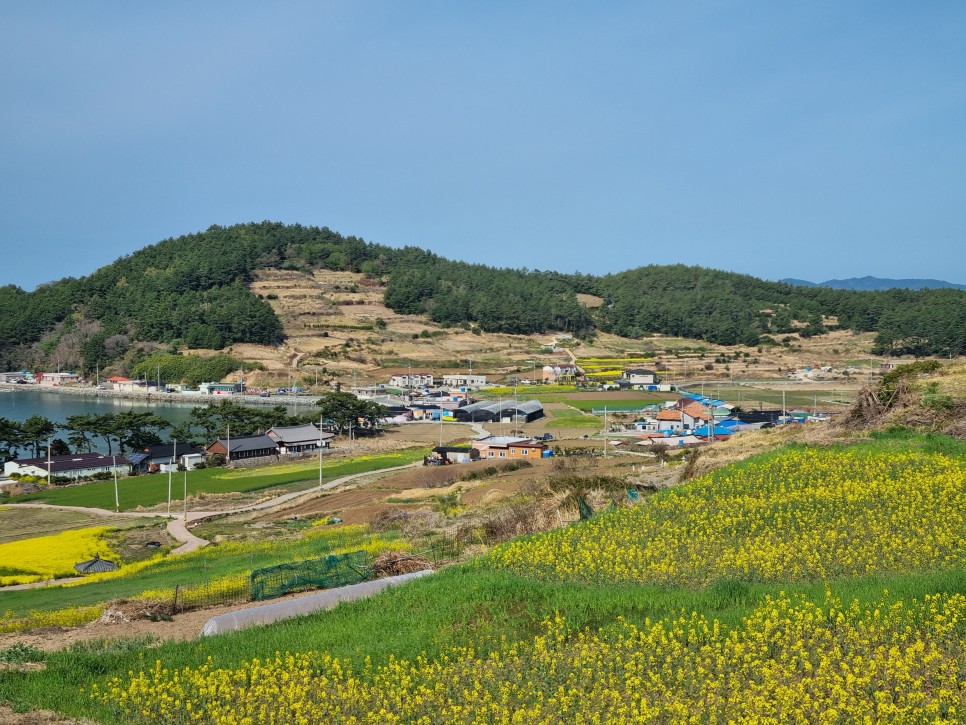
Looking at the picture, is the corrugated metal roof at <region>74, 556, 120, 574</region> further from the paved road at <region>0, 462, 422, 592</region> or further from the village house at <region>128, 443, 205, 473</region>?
the village house at <region>128, 443, 205, 473</region>

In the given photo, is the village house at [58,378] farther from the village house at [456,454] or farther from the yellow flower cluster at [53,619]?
the yellow flower cluster at [53,619]

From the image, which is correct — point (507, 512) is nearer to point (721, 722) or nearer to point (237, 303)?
point (721, 722)

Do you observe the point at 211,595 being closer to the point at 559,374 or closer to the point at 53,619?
the point at 53,619

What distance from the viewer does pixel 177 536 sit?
103ft

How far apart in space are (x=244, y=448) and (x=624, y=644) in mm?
51471

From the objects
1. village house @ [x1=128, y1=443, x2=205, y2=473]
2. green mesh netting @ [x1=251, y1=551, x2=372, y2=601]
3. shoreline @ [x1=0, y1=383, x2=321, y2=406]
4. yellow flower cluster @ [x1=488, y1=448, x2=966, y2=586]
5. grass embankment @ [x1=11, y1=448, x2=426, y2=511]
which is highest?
yellow flower cluster @ [x1=488, y1=448, x2=966, y2=586]

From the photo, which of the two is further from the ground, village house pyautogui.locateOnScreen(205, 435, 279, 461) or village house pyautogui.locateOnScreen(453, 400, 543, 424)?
village house pyautogui.locateOnScreen(453, 400, 543, 424)

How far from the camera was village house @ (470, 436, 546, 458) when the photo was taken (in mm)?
50719

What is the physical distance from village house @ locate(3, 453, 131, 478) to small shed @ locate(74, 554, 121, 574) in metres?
27.2

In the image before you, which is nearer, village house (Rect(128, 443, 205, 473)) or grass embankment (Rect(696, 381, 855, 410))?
village house (Rect(128, 443, 205, 473))

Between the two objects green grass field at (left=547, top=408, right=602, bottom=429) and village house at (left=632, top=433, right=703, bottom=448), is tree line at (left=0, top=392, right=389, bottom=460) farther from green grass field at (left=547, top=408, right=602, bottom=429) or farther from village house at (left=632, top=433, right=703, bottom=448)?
village house at (left=632, top=433, right=703, bottom=448)

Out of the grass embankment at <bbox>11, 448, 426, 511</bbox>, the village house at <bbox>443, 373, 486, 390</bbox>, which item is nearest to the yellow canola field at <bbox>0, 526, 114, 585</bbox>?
the grass embankment at <bbox>11, 448, 426, 511</bbox>

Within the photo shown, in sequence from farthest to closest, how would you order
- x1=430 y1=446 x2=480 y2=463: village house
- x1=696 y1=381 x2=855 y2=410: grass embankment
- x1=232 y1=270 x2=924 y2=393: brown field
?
x1=232 y1=270 x2=924 y2=393: brown field, x1=696 y1=381 x2=855 y2=410: grass embankment, x1=430 y1=446 x2=480 y2=463: village house

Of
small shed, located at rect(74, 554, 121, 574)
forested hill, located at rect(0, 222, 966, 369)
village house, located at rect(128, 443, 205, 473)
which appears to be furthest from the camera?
forested hill, located at rect(0, 222, 966, 369)
